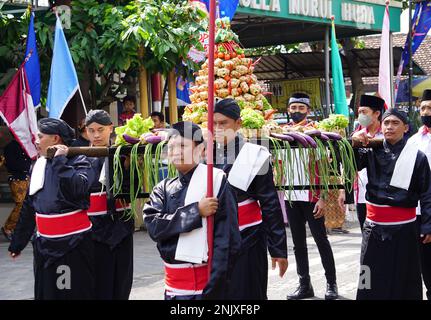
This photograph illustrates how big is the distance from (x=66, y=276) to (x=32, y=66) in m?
5.48

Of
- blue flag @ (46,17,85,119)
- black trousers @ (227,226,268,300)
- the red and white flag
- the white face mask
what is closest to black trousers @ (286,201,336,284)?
the white face mask

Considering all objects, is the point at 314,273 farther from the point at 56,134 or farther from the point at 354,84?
the point at 354,84

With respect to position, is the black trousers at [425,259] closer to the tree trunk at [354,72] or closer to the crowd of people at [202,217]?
the crowd of people at [202,217]

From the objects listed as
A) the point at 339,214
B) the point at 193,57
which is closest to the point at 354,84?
the point at 339,214

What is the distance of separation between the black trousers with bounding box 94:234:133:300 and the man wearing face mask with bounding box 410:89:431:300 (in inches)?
96.1

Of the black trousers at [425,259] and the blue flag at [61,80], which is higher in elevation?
the blue flag at [61,80]

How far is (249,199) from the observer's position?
5.67 metres

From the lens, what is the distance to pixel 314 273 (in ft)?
30.2

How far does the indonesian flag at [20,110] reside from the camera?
10805 mm

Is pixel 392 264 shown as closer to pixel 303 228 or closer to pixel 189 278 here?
pixel 303 228

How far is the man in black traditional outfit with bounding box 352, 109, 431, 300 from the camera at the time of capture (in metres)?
6.21

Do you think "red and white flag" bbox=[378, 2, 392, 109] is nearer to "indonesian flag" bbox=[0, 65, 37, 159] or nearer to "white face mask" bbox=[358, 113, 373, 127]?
"white face mask" bbox=[358, 113, 373, 127]

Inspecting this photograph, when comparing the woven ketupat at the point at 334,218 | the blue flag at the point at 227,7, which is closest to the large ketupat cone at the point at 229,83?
the blue flag at the point at 227,7

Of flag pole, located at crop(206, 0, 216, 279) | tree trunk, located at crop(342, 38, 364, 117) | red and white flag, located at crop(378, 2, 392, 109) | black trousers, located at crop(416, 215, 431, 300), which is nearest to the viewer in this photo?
flag pole, located at crop(206, 0, 216, 279)
